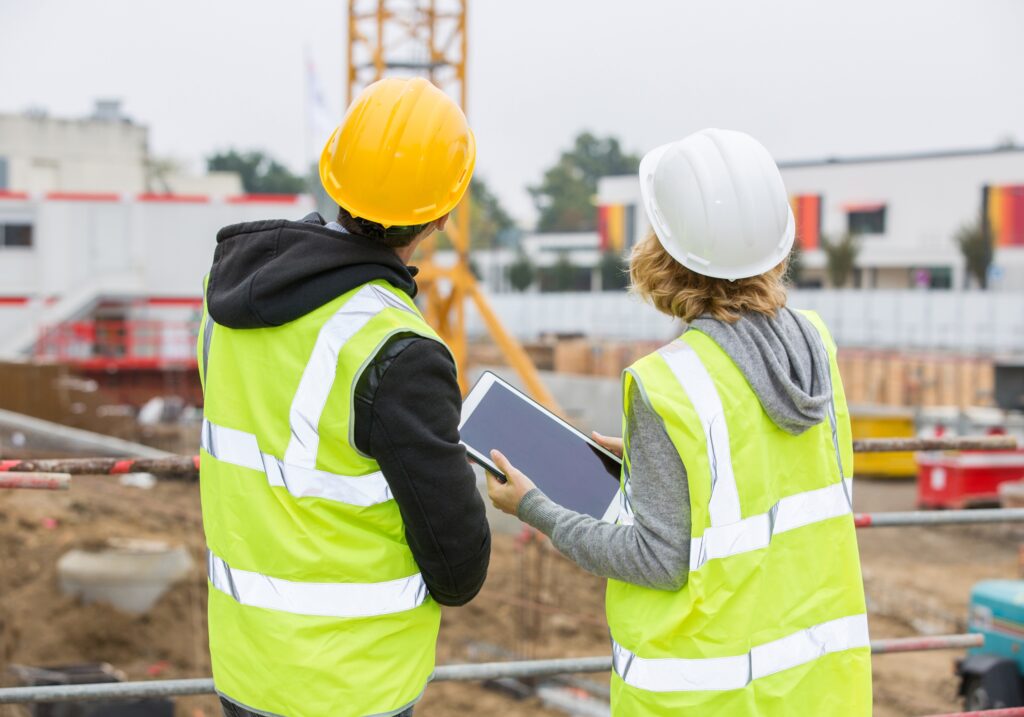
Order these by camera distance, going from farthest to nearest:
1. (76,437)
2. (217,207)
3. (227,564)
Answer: (217,207), (76,437), (227,564)

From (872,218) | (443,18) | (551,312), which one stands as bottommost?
(551,312)

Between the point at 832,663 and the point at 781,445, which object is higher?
the point at 781,445

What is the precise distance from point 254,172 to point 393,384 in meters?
79.2

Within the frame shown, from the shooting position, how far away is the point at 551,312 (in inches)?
1570

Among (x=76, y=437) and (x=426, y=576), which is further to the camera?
(x=76, y=437)

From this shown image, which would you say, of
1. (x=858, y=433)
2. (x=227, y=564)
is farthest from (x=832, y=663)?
(x=858, y=433)

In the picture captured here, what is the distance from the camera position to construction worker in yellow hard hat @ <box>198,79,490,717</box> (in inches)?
61.8

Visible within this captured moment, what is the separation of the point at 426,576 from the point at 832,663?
70 centimetres

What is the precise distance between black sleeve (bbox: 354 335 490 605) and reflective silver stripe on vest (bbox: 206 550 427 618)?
0.22 ft

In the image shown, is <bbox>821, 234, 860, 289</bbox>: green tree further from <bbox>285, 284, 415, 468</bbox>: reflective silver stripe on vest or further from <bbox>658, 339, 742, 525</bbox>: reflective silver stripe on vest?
<bbox>285, 284, 415, 468</bbox>: reflective silver stripe on vest

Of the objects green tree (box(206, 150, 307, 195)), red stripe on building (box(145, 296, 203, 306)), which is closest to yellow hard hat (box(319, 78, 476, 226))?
red stripe on building (box(145, 296, 203, 306))

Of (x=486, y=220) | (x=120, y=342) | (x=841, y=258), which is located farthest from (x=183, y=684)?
(x=486, y=220)

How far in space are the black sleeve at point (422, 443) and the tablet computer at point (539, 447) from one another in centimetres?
29

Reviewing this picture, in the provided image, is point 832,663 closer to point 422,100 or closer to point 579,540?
point 579,540
